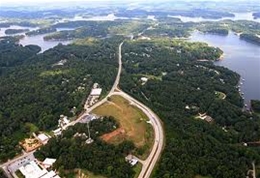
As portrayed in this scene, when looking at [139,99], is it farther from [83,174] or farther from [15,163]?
[15,163]

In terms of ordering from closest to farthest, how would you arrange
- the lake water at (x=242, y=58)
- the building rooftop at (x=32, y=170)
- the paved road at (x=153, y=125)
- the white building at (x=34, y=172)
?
the white building at (x=34, y=172) < the building rooftop at (x=32, y=170) < the paved road at (x=153, y=125) < the lake water at (x=242, y=58)

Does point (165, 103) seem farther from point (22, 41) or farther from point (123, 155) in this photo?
point (22, 41)

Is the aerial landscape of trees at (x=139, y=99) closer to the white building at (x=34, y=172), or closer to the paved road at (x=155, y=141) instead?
the paved road at (x=155, y=141)

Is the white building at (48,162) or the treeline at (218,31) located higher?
the white building at (48,162)

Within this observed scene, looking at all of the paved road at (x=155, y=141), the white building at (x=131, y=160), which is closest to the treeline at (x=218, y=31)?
the paved road at (x=155, y=141)

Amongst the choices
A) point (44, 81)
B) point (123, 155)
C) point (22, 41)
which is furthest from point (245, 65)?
point (22, 41)

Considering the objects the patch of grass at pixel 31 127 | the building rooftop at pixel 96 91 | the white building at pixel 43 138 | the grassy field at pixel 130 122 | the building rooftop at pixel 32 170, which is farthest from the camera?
the building rooftop at pixel 96 91
